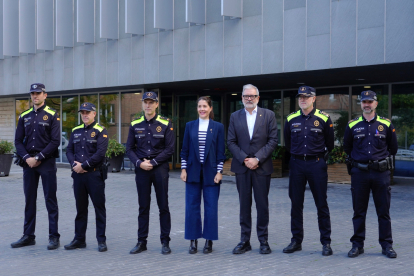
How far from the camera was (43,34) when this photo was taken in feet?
69.1

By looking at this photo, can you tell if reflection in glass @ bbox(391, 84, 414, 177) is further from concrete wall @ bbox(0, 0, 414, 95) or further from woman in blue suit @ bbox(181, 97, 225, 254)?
woman in blue suit @ bbox(181, 97, 225, 254)

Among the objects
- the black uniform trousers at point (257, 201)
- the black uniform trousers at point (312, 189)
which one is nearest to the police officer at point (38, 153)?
the black uniform trousers at point (257, 201)

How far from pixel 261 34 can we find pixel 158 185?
28.2ft

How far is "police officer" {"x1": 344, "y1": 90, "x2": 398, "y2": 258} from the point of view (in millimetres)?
6188

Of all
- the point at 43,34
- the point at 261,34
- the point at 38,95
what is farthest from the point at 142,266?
the point at 43,34

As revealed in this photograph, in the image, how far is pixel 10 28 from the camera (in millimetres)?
22906

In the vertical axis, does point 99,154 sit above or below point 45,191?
above

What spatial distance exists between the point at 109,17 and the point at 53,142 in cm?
1251

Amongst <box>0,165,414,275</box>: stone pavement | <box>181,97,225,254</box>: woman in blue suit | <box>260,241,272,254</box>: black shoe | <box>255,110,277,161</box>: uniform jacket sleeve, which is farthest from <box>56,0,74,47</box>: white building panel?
<box>260,241,272,254</box>: black shoe

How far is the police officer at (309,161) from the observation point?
6297 mm

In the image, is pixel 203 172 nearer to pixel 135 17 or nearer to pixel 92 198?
pixel 92 198

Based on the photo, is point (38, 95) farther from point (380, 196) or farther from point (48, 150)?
point (380, 196)

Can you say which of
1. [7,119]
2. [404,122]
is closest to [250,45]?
[404,122]

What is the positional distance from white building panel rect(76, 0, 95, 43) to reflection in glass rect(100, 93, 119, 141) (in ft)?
8.88
